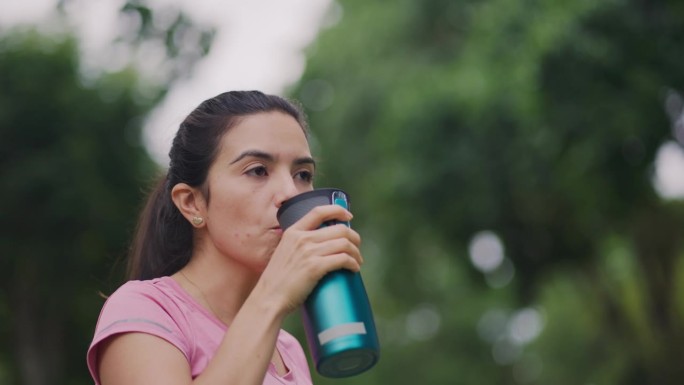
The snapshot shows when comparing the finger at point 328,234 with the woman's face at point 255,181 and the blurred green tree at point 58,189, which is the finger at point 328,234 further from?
the blurred green tree at point 58,189

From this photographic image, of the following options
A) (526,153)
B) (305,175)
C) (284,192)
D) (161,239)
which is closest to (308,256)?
(284,192)

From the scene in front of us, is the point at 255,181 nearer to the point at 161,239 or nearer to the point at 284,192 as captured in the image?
the point at 284,192

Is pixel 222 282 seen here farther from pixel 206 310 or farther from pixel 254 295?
pixel 254 295

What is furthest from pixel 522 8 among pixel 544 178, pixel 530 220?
pixel 530 220

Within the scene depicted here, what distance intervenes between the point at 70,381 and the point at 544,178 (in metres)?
9.59

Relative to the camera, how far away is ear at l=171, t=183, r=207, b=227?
2.89 meters

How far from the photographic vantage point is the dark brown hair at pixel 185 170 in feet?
9.46

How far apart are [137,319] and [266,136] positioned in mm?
540

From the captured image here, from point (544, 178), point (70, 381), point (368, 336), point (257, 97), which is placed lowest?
point (368, 336)

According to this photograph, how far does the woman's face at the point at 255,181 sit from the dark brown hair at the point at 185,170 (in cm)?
5

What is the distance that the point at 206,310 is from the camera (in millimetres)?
2770

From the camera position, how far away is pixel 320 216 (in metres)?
2.44

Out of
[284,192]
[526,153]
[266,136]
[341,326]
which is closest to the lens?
[341,326]

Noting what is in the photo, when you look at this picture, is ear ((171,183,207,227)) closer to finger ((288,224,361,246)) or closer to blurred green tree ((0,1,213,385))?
finger ((288,224,361,246))
